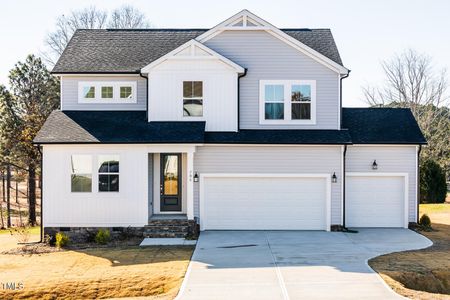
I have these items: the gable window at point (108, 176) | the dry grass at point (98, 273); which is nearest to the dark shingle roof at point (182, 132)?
the gable window at point (108, 176)

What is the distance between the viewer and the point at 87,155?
16312 mm

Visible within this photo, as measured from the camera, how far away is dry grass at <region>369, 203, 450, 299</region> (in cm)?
1027

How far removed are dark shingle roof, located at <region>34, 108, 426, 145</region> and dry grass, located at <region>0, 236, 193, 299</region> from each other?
3969mm

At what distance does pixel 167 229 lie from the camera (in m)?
16.0

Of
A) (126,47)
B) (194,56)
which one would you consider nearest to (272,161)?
(194,56)

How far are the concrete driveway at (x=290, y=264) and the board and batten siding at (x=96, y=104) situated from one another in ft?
19.5

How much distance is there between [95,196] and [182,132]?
3.78 meters

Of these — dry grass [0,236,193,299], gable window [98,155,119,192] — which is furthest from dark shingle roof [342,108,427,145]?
gable window [98,155,119,192]

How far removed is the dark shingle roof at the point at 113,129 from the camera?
16.1 m

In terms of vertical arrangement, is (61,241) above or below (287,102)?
below

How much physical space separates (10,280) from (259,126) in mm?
10046

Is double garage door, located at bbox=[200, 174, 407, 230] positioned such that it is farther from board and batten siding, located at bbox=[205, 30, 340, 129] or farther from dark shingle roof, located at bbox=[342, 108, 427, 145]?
dark shingle roof, located at bbox=[342, 108, 427, 145]

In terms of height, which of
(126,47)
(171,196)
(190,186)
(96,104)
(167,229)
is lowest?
(167,229)

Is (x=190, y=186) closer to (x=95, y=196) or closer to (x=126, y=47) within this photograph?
(x=95, y=196)
